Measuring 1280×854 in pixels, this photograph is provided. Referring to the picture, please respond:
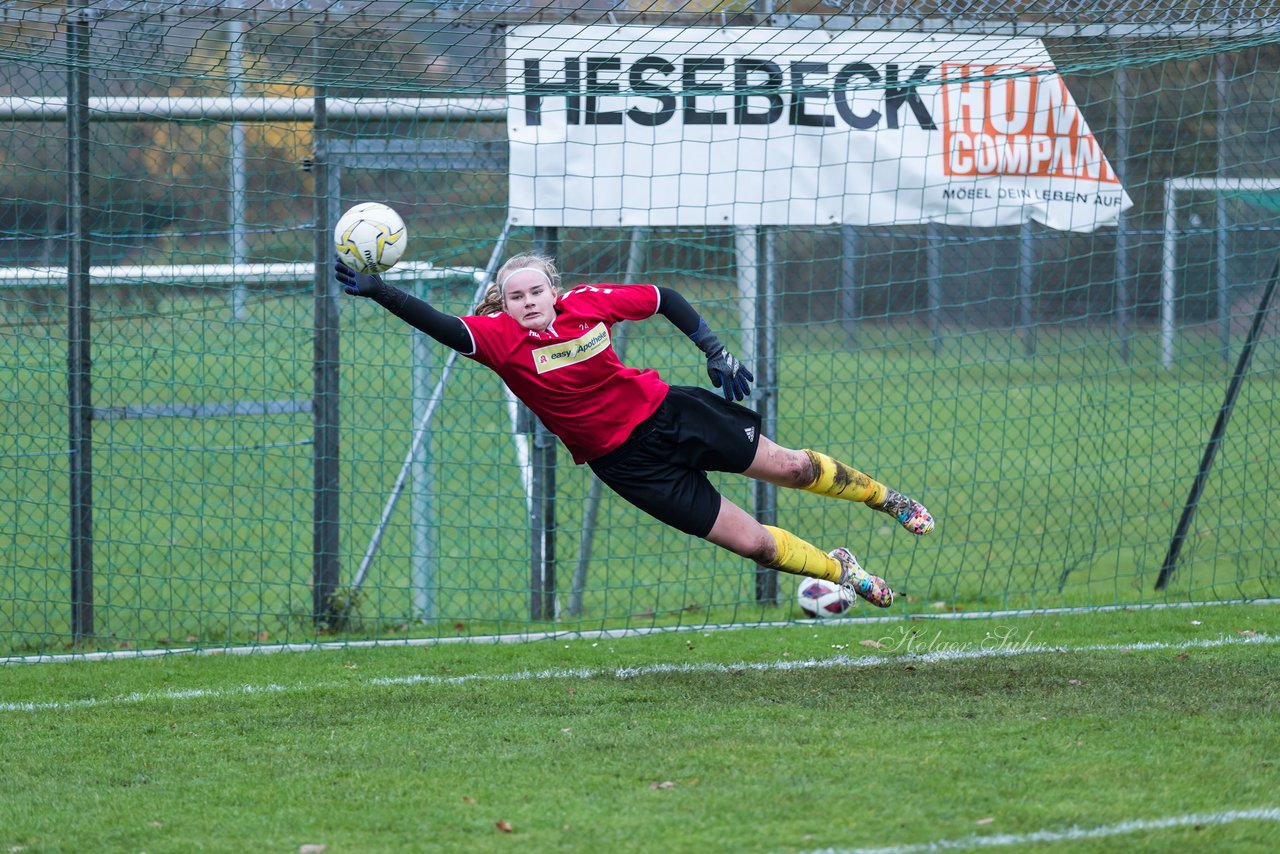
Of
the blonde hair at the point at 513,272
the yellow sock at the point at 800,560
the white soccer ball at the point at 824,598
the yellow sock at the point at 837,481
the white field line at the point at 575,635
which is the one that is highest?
the blonde hair at the point at 513,272

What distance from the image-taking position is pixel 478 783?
417 centimetres

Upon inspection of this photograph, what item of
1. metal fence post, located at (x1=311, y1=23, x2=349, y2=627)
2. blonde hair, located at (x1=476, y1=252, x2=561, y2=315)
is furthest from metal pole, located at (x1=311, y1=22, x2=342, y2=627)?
blonde hair, located at (x1=476, y1=252, x2=561, y2=315)

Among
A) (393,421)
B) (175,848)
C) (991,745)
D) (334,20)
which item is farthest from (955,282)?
(175,848)

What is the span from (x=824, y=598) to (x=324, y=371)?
118 inches

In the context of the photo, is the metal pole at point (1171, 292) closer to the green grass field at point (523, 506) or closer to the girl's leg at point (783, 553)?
the green grass field at point (523, 506)

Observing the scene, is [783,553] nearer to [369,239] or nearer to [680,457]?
[680,457]

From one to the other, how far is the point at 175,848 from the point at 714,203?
4.59m

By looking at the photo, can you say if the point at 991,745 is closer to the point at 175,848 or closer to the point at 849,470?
the point at 849,470

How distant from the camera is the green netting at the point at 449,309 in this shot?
6.49 metres

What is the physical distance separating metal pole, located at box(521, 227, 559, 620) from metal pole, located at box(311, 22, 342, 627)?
3.44ft

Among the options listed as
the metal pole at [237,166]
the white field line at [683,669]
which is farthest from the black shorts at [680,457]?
the metal pole at [237,166]

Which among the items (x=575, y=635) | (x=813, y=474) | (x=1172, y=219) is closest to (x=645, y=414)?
(x=813, y=474)

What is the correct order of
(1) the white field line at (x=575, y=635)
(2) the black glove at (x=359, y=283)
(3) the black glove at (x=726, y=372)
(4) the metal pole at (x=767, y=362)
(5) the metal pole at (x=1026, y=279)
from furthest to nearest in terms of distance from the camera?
(5) the metal pole at (x=1026, y=279)
(4) the metal pole at (x=767, y=362)
(1) the white field line at (x=575, y=635)
(3) the black glove at (x=726, y=372)
(2) the black glove at (x=359, y=283)

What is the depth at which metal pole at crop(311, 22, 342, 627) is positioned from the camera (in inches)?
272
